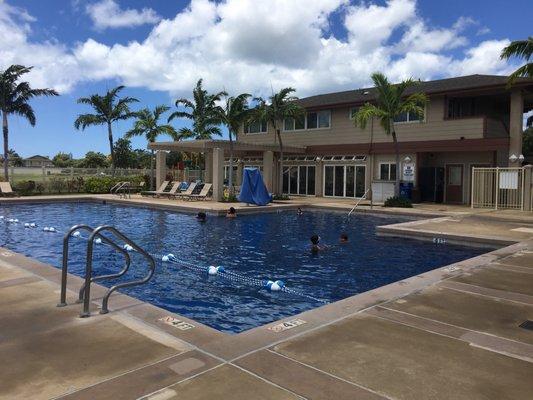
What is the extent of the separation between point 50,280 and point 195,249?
201 inches

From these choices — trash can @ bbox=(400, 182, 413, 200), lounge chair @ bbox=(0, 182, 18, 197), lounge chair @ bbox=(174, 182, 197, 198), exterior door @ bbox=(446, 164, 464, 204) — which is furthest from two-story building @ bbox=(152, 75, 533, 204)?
lounge chair @ bbox=(0, 182, 18, 197)

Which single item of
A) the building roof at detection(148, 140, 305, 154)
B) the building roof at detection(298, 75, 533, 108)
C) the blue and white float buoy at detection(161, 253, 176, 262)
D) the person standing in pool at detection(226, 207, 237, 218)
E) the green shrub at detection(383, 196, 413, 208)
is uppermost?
the building roof at detection(298, 75, 533, 108)

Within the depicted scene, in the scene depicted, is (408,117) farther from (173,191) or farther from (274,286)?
(274,286)

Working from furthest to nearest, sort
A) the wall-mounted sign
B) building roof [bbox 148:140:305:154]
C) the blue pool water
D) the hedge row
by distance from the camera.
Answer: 1. the hedge row
2. the wall-mounted sign
3. building roof [bbox 148:140:305:154]
4. the blue pool water

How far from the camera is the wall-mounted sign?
82.7 feet

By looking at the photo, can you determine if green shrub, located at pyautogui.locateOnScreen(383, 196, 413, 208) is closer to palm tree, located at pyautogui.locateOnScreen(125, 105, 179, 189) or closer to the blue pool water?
the blue pool water

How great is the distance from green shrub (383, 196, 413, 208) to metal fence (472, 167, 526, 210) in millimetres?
2967

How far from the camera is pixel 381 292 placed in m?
6.52

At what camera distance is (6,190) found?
26.2 metres

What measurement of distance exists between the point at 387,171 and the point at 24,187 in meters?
21.3

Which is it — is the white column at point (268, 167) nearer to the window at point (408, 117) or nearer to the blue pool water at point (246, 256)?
the window at point (408, 117)

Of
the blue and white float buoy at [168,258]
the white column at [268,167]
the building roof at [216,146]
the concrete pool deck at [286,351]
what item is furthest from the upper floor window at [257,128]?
the concrete pool deck at [286,351]

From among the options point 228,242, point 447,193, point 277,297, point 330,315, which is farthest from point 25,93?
point 330,315

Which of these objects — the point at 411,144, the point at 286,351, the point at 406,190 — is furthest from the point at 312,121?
the point at 286,351
